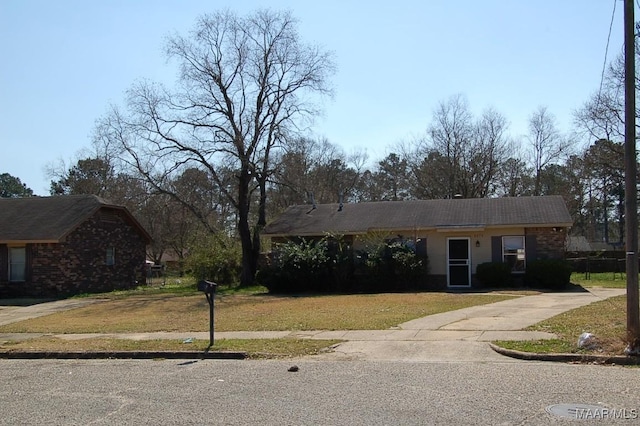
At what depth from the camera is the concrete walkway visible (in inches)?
422

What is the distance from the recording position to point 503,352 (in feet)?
33.8

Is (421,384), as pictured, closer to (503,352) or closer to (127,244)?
(503,352)

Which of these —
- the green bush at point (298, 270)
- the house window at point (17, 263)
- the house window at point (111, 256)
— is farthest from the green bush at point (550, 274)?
the house window at point (17, 263)

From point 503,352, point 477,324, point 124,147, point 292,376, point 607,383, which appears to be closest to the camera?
point 607,383

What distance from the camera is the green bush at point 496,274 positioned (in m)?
25.2

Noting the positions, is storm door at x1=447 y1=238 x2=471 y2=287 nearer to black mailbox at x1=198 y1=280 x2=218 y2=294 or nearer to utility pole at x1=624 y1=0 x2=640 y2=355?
utility pole at x1=624 y1=0 x2=640 y2=355

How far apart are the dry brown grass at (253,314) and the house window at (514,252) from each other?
5.25 m

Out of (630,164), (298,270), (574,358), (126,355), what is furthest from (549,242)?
(126,355)

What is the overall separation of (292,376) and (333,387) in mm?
1052

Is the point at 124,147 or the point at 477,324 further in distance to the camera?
the point at 124,147

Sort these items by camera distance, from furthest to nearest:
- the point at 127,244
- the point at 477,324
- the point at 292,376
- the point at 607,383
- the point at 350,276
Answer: the point at 127,244, the point at 350,276, the point at 477,324, the point at 292,376, the point at 607,383

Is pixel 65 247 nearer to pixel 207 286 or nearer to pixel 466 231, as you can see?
pixel 466 231

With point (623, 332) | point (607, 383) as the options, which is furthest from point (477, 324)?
point (607, 383)

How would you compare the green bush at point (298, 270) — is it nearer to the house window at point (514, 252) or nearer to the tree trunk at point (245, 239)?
the tree trunk at point (245, 239)
